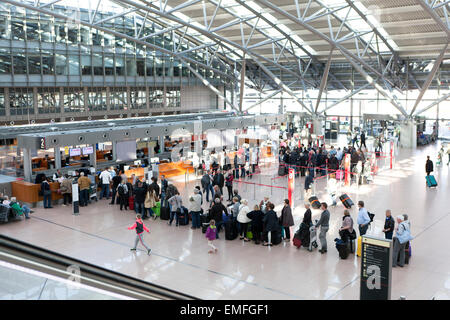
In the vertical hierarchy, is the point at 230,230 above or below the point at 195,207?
below

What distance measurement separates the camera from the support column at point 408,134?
1433 inches

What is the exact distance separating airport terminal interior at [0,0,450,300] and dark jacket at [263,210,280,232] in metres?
0.03

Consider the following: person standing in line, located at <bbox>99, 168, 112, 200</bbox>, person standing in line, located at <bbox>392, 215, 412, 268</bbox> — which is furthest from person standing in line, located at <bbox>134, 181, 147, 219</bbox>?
person standing in line, located at <bbox>392, 215, 412, 268</bbox>

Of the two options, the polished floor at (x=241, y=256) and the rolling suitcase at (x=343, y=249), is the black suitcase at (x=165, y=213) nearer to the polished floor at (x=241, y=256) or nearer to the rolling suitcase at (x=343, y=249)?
the polished floor at (x=241, y=256)

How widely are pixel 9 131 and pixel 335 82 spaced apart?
2885 cm

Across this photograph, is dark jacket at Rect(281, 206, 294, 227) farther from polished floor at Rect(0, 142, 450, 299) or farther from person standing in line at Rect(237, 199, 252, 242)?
person standing in line at Rect(237, 199, 252, 242)

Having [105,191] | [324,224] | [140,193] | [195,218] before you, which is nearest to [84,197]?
[105,191]

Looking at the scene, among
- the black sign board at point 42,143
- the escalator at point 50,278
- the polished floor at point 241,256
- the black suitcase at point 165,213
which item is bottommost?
the polished floor at point 241,256

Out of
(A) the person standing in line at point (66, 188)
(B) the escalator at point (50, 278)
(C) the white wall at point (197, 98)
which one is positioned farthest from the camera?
(C) the white wall at point (197, 98)

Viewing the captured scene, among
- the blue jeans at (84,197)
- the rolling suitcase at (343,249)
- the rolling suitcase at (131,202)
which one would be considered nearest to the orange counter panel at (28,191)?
the blue jeans at (84,197)

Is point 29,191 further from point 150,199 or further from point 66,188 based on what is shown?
point 150,199

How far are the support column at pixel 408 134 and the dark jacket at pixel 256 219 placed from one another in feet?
88.1

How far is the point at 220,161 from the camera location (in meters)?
26.5

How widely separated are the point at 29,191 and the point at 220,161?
11.1m
